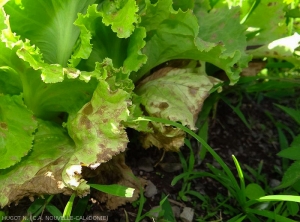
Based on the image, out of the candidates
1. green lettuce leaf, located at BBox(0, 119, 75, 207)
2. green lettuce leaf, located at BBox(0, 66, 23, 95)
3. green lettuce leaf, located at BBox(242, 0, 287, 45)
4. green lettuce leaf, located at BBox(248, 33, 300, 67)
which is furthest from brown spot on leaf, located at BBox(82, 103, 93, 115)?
green lettuce leaf, located at BBox(242, 0, 287, 45)

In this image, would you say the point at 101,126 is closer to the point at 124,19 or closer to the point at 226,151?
the point at 124,19

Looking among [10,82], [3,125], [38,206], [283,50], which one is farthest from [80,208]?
[283,50]

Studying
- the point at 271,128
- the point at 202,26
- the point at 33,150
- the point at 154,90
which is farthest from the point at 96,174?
the point at 271,128

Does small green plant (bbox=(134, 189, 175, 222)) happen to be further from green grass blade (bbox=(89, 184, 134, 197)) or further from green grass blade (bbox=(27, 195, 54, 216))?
green grass blade (bbox=(27, 195, 54, 216))

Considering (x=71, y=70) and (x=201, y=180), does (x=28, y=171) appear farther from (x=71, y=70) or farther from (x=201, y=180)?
(x=201, y=180)

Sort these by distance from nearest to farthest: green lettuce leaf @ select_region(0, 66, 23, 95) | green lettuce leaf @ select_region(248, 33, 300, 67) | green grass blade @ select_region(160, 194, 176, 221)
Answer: green lettuce leaf @ select_region(0, 66, 23, 95), green grass blade @ select_region(160, 194, 176, 221), green lettuce leaf @ select_region(248, 33, 300, 67)

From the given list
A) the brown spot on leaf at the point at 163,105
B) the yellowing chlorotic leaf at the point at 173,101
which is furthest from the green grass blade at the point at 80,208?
the brown spot on leaf at the point at 163,105

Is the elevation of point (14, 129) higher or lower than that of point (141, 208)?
higher
